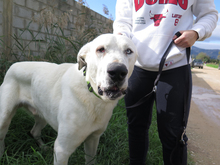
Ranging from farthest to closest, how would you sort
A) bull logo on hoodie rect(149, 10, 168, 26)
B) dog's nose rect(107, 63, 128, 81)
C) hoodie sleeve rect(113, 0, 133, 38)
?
1. hoodie sleeve rect(113, 0, 133, 38)
2. bull logo on hoodie rect(149, 10, 168, 26)
3. dog's nose rect(107, 63, 128, 81)

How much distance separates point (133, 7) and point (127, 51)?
534 millimetres

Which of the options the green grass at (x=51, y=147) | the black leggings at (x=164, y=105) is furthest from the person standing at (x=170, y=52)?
the green grass at (x=51, y=147)

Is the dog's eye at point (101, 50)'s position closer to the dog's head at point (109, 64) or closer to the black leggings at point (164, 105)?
the dog's head at point (109, 64)

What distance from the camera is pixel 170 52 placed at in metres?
1.40

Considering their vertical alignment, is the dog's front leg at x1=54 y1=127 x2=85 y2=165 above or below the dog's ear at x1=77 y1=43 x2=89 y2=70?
below

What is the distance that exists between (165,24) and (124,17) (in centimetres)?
44

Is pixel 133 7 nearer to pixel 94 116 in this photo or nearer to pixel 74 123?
pixel 94 116

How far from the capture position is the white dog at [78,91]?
49.1 inches

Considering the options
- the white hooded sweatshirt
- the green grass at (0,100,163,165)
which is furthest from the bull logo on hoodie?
the green grass at (0,100,163,165)

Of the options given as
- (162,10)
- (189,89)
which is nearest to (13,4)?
(162,10)

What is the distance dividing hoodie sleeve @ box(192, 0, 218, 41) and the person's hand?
43 mm

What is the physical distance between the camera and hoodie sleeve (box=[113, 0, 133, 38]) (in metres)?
1.67

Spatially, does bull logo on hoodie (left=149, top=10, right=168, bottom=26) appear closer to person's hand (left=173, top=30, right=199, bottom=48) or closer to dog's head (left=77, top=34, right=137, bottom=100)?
person's hand (left=173, top=30, right=199, bottom=48)

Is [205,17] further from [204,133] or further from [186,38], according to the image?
[204,133]
